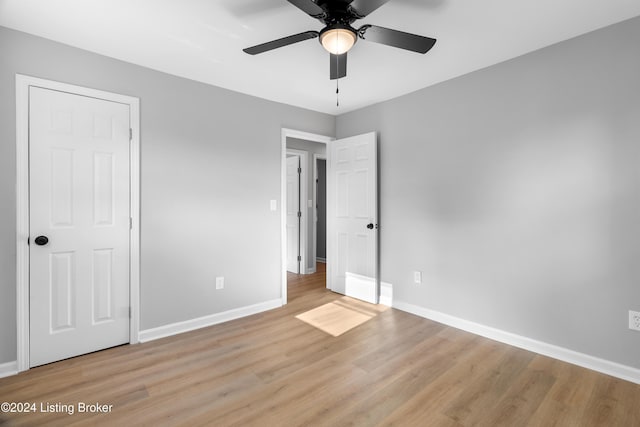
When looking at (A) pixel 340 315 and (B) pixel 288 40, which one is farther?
(A) pixel 340 315

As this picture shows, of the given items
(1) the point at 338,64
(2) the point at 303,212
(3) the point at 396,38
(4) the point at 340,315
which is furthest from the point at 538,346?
(2) the point at 303,212

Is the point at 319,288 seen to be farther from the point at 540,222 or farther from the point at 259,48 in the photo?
the point at 259,48

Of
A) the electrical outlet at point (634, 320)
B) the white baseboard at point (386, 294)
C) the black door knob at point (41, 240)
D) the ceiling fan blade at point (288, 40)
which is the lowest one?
the white baseboard at point (386, 294)

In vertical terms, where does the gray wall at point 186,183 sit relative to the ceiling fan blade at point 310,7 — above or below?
below

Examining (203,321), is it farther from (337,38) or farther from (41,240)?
(337,38)

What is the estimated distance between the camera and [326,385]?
2.10 m

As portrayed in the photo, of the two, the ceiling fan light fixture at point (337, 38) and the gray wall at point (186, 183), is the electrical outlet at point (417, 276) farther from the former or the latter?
the ceiling fan light fixture at point (337, 38)

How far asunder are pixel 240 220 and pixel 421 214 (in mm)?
1989

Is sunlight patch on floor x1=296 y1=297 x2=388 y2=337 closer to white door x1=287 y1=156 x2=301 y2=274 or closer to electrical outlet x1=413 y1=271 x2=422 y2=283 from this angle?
electrical outlet x1=413 y1=271 x2=422 y2=283

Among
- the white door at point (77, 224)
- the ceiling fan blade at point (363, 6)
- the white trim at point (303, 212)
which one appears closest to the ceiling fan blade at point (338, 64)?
the ceiling fan blade at point (363, 6)

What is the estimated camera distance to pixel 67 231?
7.97 feet

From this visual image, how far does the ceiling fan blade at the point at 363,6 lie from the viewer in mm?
1570

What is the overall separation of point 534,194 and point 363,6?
2.04m

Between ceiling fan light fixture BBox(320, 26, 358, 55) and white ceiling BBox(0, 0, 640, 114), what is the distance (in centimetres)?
40
